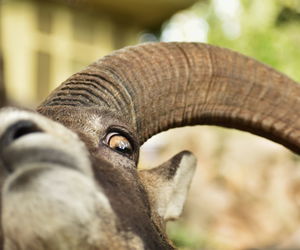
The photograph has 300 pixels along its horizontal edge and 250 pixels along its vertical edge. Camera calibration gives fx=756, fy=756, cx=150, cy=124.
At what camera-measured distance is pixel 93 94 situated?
12.3ft

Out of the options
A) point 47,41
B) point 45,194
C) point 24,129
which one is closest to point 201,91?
point 24,129

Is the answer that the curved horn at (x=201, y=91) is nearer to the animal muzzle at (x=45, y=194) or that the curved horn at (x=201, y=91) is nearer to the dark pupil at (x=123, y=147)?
the dark pupil at (x=123, y=147)

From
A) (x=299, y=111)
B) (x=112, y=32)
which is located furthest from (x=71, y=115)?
(x=112, y=32)

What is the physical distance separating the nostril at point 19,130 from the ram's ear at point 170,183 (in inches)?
54.4

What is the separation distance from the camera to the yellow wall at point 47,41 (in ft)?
62.0

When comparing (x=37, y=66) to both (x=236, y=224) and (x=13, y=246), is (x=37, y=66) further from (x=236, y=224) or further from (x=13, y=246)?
(x=13, y=246)

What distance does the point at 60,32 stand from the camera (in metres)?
20.4

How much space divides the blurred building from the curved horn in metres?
13.7

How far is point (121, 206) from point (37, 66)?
17037 millimetres

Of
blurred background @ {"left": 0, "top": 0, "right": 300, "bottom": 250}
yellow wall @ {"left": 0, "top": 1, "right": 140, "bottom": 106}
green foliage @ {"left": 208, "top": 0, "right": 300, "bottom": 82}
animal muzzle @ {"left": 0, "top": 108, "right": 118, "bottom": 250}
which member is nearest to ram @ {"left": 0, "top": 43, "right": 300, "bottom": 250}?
animal muzzle @ {"left": 0, "top": 108, "right": 118, "bottom": 250}

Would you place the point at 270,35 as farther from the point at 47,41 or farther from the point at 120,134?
the point at 120,134

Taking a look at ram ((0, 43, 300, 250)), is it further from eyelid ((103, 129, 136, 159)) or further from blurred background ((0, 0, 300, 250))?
blurred background ((0, 0, 300, 250))

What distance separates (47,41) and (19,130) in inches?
693

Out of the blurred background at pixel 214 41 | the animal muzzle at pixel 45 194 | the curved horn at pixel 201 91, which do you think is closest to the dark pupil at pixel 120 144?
the curved horn at pixel 201 91
